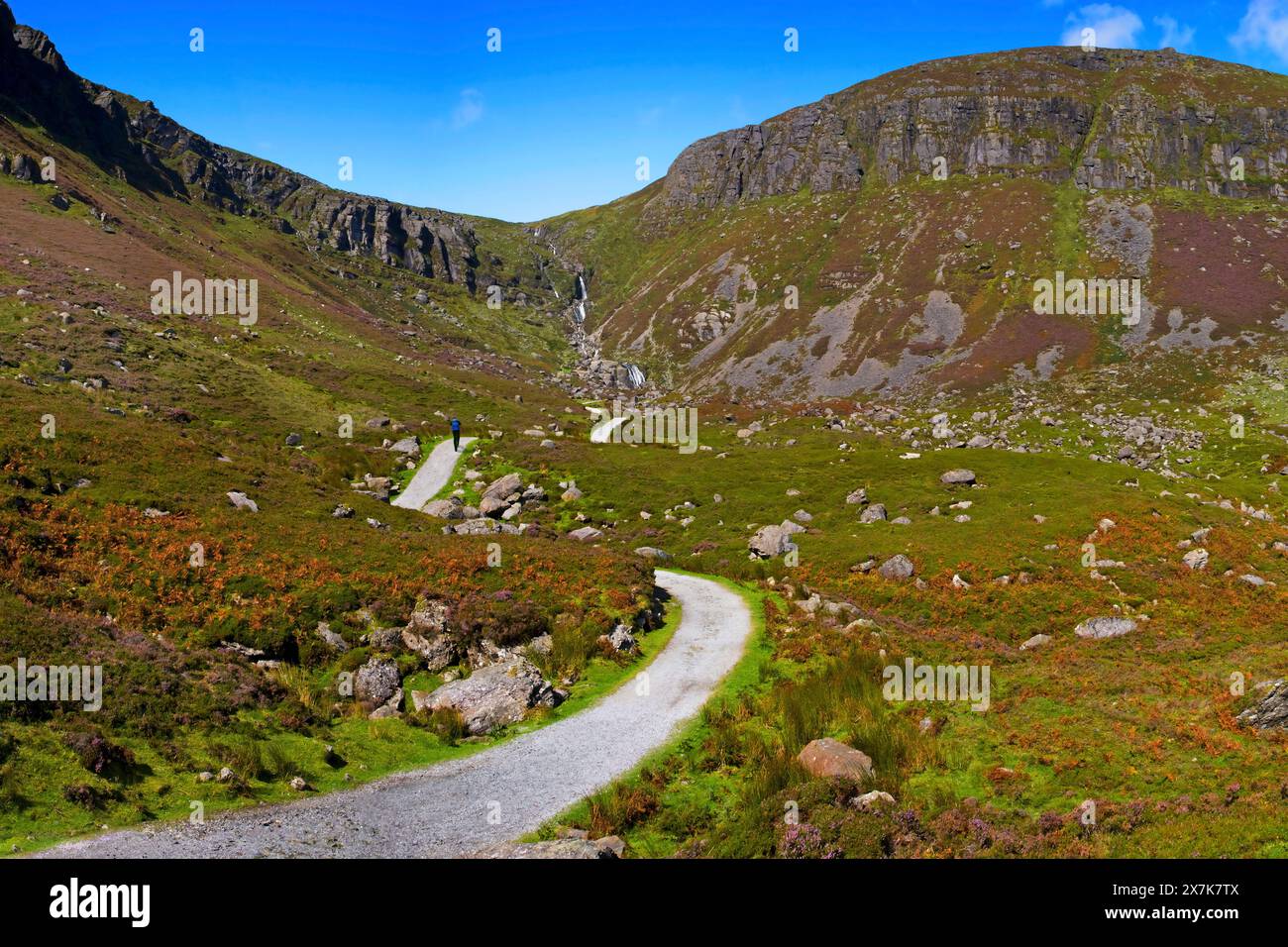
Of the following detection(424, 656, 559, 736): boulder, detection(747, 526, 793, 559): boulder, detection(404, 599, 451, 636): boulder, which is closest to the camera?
detection(424, 656, 559, 736): boulder

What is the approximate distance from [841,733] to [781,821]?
658cm

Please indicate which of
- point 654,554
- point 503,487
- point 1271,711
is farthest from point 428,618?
point 503,487

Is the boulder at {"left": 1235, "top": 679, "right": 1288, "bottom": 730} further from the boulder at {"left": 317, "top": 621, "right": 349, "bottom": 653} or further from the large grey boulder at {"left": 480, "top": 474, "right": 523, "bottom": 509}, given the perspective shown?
the large grey boulder at {"left": 480, "top": 474, "right": 523, "bottom": 509}

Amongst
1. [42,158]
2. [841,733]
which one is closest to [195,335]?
[42,158]

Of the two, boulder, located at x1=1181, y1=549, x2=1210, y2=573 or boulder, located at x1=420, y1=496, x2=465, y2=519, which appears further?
boulder, located at x1=420, y1=496, x2=465, y2=519

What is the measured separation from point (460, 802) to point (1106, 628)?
26.9 meters

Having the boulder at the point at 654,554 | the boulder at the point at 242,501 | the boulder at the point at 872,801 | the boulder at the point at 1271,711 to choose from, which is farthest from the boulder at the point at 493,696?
the boulder at the point at 654,554

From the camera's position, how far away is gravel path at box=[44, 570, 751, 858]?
44.3 ft

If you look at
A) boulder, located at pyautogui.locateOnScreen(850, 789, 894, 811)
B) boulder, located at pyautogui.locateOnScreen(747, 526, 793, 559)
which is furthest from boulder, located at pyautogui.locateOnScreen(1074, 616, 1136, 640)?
boulder, located at pyautogui.locateOnScreen(850, 789, 894, 811)

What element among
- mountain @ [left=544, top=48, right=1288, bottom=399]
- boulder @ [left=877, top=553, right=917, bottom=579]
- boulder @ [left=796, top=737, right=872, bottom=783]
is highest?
mountain @ [left=544, top=48, right=1288, bottom=399]

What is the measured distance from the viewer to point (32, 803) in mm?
13203

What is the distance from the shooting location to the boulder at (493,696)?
21062 mm

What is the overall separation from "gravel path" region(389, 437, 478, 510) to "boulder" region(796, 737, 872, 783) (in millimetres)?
37797
